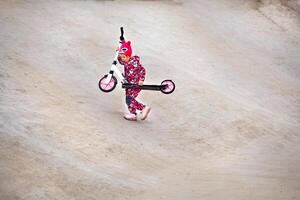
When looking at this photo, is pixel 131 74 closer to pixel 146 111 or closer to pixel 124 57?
pixel 124 57

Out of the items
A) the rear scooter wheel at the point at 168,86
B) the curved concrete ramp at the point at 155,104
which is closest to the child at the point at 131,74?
the curved concrete ramp at the point at 155,104

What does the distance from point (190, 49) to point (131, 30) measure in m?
1.76

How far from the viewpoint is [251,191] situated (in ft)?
27.4

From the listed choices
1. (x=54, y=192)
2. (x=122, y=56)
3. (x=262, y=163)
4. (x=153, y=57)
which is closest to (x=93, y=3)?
(x=153, y=57)

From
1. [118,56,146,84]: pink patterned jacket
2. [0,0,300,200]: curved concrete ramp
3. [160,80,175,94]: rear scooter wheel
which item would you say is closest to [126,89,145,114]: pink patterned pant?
[118,56,146,84]: pink patterned jacket

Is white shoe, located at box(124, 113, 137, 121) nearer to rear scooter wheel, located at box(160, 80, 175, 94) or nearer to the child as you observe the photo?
the child

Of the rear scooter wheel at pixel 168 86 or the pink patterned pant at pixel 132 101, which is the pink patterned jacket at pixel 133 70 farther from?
the rear scooter wheel at pixel 168 86

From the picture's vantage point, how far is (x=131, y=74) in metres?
9.64

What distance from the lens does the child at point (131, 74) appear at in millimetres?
9461

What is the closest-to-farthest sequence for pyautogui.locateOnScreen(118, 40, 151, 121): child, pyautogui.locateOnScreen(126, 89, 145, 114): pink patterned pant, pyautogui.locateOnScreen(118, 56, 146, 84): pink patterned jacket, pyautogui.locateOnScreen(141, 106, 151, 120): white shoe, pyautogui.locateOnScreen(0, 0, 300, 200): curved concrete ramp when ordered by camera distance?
pyautogui.locateOnScreen(0, 0, 300, 200): curved concrete ramp
pyautogui.locateOnScreen(118, 40, 151, 121): child
pyautogui.locateOnScreen(118, 56, 146, 84): pink patterned jacket
pyautogui.locateOnScreen(126, 89, 145, 114): pink patterned pant
pyautogui.locateOnScreen(141, 106, 151, 120): white shoe

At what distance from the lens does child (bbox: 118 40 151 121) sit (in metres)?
9.46

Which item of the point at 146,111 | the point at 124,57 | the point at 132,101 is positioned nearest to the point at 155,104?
the point at 146,111

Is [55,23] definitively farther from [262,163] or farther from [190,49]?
[262,163]

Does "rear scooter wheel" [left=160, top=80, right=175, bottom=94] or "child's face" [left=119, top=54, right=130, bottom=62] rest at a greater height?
"child's face" [left=119, top=54, right=130, bottom=62]
